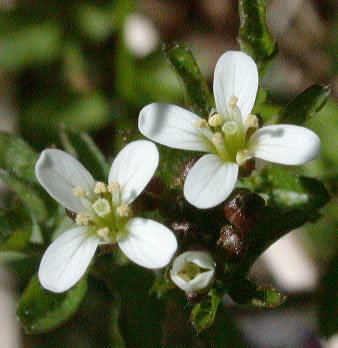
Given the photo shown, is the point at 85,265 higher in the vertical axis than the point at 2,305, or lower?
higher

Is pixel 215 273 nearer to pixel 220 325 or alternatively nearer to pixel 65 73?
pixel 220 325

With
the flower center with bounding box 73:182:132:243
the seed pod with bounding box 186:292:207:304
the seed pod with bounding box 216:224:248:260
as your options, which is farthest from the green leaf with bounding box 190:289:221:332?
the flower center with bounding box 73:182:132:243

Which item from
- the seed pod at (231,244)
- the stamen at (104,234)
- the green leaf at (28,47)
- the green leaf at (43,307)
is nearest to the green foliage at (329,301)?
the seed pod at (231,244)

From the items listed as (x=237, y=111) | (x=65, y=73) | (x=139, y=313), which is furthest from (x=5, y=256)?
(x=65, y=73)

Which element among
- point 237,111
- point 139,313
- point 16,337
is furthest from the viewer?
point 16,337

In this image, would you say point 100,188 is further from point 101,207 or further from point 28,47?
point 28,47

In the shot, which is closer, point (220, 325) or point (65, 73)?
point (220, 325)

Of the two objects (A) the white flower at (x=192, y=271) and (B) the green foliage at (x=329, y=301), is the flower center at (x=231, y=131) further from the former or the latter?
(B) the green foliage at (x=329, y=301)
